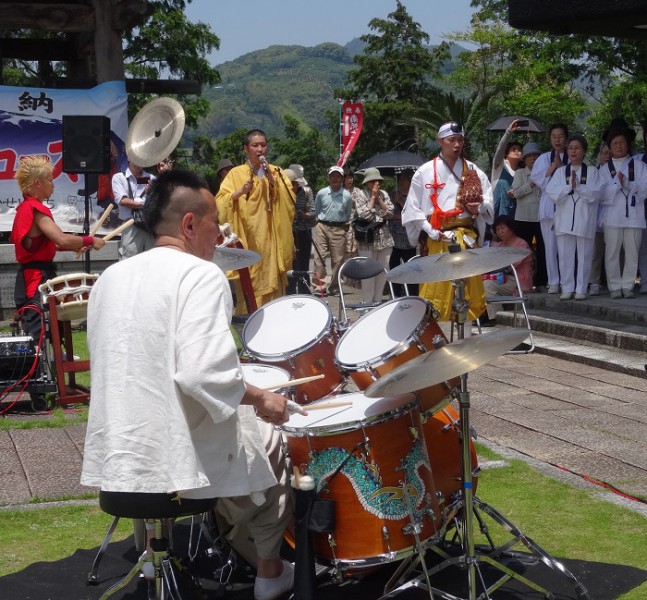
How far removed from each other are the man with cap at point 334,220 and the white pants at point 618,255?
376cm

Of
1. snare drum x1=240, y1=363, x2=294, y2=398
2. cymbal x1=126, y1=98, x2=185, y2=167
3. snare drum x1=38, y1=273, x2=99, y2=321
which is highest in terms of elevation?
cymbal x1=126, y1=98, x2=185, y2=167

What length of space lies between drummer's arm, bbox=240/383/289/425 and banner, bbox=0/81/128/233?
1058 cm

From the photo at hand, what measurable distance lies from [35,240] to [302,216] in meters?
6.60

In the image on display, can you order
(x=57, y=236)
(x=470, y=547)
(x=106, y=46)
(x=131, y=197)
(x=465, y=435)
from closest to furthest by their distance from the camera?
(x=470, y=547) → (x=465, y=435) → (x=57, y=236) → (x=131, y=197) → (x=106, y=46)

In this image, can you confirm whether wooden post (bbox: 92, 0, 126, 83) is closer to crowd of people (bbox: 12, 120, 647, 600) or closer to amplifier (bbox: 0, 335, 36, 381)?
crowd of people (bbox: 12, 120, 647, 600)

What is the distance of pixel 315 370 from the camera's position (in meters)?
4.44

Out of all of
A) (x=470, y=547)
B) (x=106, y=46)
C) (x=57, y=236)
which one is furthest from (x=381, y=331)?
(x=106, y=46)

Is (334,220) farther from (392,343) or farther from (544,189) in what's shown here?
(392,343)

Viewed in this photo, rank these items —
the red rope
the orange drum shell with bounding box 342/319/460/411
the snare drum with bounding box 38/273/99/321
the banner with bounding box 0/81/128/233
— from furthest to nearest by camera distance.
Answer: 1. the banner with bounding box 0/81/128/233
2. the snare drum with bounding box 38/273/99/321
3. the red rope
4. the orange drum shell with bounding box 342/319/460/411

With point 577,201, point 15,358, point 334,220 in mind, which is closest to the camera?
point 15,358

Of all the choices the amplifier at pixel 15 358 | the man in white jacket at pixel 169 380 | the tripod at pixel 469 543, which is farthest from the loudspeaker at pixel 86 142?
the man in white jacket at pixel 169 380

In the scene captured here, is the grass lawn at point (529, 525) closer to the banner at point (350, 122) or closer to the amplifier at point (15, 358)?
the amplifier at point (15, 358)

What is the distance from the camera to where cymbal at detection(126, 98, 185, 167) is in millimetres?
→ 9425

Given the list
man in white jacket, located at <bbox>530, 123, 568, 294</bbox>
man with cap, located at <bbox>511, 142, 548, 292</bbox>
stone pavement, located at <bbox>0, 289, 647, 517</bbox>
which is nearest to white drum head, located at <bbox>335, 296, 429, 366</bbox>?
stone pavement, located at <bbox>0, 289, 647, 517</bbox>
